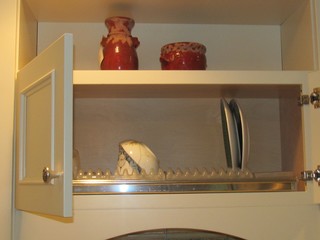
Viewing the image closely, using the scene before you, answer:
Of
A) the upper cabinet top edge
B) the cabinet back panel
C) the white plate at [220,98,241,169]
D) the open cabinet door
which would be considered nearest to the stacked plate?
the white plate at [220,98,241,169]

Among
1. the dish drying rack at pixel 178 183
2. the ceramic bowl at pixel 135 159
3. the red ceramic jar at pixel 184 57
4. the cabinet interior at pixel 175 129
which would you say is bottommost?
the dish drying rack at pixel 178 183

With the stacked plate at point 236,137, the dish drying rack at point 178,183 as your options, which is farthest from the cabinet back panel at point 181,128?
the dish drying rack at point 178,183

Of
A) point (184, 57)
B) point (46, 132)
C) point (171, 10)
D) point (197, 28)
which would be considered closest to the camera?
point (46, 132)

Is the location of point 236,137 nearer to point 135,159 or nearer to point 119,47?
point 135,159

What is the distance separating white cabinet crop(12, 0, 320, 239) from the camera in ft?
3.52

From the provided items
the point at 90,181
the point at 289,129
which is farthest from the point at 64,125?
the point at 289,129

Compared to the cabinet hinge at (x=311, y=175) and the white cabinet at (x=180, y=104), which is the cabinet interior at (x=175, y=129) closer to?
the white cabinet at (x=180, y=104)

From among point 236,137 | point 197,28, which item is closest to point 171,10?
point 197,28

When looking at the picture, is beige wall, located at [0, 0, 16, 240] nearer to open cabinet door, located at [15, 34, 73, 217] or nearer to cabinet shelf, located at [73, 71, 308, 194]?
open cabinet door, located at [15, 34, 73, 217]

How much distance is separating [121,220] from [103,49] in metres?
0.45

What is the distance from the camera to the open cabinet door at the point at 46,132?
862 mm

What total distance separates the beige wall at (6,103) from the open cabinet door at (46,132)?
0.7 inches

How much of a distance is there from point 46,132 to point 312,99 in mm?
611

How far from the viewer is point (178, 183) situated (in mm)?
1108
